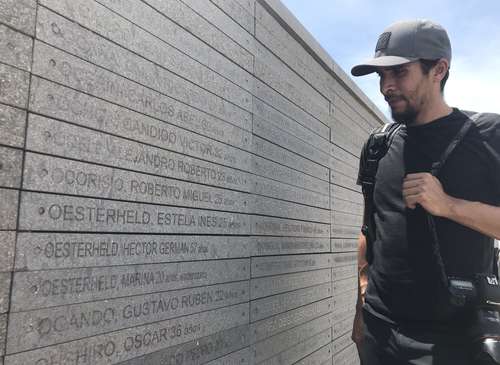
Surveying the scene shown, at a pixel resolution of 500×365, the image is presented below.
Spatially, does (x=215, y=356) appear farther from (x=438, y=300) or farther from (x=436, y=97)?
(x=436, y=97)

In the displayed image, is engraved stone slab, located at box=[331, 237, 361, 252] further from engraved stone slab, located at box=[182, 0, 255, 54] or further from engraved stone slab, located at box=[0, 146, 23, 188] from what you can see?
engraved stone slab, located at box=[0, 146, 23, 188]

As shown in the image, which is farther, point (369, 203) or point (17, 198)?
point (369, 203)

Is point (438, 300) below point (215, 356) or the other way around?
the other way around

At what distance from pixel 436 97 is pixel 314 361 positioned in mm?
2518

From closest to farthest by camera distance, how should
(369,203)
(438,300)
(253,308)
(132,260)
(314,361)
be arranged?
(132,260)
(438,300)
(369,203)
(253,308)
(314,361)

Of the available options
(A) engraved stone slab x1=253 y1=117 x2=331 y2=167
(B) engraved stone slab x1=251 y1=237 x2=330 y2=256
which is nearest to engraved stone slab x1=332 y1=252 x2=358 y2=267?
(B) engraved stone slab x1=251 y1=237 x2=330 y2=256

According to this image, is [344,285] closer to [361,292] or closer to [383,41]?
[361,292]

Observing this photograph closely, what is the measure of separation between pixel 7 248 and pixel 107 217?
16.9 inches

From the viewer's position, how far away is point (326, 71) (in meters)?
4.59

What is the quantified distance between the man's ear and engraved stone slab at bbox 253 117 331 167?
1.19 m

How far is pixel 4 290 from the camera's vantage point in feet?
4.63

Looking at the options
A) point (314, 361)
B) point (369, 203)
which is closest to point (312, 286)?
point (314, 361)

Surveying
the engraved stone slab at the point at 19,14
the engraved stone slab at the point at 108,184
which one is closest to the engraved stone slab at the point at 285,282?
the engraved stone slab at the point at 108,184

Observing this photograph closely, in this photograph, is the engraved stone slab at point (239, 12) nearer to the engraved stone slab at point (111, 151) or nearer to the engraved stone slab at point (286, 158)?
the engraved stone slab at point (286, 158)
